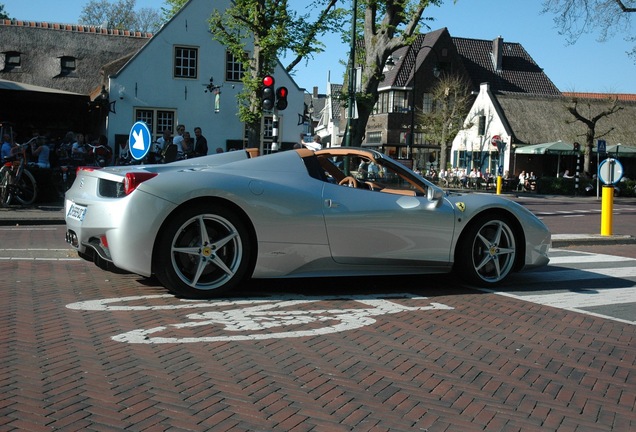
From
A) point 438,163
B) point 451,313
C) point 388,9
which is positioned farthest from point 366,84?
point 438,163

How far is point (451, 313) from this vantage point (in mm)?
6086

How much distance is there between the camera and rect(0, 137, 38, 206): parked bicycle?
1517 cm

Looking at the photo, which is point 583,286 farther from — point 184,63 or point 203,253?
point 184,63

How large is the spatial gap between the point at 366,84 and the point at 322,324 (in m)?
18.6

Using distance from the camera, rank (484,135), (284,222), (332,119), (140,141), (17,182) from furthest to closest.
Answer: (332,119)
(484,135)
(17,182)
(140,141)
(284,222)

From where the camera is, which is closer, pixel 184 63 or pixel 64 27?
pixel 184 63

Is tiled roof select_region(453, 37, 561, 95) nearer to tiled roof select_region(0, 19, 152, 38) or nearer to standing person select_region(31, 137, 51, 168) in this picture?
tiled roof select_region(0, 19, 152, 38)

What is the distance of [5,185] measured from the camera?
15.2m

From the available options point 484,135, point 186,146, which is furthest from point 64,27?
point 484,135

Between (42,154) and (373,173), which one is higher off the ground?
(42,154)

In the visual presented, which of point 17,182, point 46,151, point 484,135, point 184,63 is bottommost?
point 17,182

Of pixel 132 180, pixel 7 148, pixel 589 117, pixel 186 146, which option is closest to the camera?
pixel 132 180

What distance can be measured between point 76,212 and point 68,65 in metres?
37.6

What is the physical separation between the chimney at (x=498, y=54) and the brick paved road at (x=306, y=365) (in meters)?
66.8
